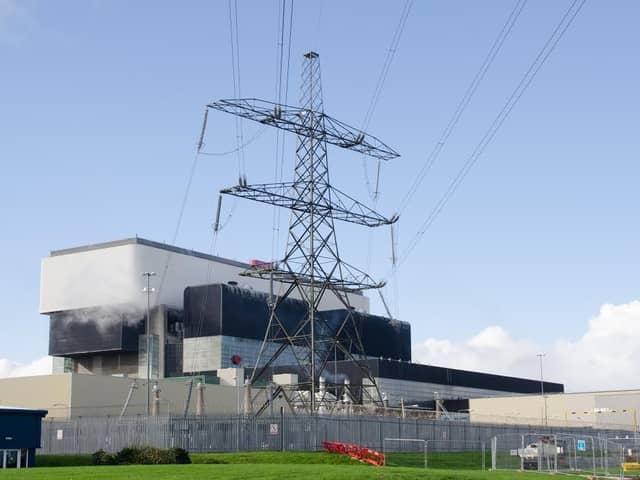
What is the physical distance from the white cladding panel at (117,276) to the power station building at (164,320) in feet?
0.52

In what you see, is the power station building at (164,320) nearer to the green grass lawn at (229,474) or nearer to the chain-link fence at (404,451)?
the chain-link fence at (404,451)

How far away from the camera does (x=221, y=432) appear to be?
65.8 metres

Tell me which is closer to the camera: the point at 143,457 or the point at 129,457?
the point at 143,457

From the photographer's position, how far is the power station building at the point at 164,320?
14650 cm

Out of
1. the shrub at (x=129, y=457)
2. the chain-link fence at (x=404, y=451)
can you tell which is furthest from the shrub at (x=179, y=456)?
the chain-link fence at (x=404, y=451)

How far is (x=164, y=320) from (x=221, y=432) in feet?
297

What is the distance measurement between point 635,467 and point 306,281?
30250mm

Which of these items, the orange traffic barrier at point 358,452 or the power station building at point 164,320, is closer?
the orange traffic barrier at point 358,452

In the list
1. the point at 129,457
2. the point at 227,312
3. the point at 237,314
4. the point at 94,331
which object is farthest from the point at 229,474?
the point at 94,331

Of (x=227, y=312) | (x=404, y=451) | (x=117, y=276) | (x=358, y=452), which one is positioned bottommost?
(x=404, y=451)

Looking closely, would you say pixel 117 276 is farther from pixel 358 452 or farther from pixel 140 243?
pixel 358 452

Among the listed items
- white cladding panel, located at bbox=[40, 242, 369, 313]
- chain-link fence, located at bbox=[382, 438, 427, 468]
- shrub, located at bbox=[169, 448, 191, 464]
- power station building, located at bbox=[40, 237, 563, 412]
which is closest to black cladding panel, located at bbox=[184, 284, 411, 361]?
power station building, located at bbox=[40, 237, 563, 412]

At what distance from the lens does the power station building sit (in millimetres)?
146500

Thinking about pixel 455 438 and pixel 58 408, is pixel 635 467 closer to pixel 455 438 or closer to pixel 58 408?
pixel 455 438
